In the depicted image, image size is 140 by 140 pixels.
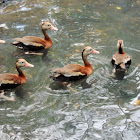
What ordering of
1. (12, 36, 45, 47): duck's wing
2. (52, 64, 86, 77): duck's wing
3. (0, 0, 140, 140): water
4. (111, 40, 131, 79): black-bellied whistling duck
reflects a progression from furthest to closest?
(12, 36, 45, 47): duck's wing < (111, 40, 131, 79): black-bellied whistling duck < (52, 64, 86, 77): duck's wing < (0, 0, 140, 140): water

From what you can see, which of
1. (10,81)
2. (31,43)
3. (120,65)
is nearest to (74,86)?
(120,65)

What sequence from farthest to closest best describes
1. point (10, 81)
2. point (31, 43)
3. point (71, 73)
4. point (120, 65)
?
point (31, 43) < point (120, 65) < point (71, 73) < point (10, 81)

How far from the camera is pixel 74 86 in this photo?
5.76 meters

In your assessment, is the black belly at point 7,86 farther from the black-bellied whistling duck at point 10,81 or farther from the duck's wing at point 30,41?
the duck's wing at point 30,41

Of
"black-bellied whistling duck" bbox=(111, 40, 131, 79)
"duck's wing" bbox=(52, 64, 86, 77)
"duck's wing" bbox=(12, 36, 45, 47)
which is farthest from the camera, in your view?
"duck's wing" bbox=(12, 36, 45, 47)

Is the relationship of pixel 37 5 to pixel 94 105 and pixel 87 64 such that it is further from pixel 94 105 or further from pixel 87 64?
pixel 94 105

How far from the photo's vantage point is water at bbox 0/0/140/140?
446cm

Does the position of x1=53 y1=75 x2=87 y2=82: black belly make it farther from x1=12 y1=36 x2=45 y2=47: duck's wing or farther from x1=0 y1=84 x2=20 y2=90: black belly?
x1=12 y1=36 x2=45 y2=47: duck's wing

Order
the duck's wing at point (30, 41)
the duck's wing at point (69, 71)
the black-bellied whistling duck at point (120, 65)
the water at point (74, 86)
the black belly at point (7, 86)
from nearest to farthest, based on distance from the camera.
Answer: the water at point (74, 86) → the black belly at point (7, 86) → the duck's wing at point (69, 71) → the black-bellied whistling duck at point (120, 65) → the duck's wing at point (30, 41)

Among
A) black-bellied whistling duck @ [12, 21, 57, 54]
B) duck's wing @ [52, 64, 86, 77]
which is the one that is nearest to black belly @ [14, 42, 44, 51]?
black-bellied whistling duck @ [12, 21, 57, 54]

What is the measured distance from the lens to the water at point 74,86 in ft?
14.6

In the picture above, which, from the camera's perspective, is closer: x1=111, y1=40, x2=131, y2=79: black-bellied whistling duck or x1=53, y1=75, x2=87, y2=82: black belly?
x1=53, y1=75, x2=87, y2=82: black belly

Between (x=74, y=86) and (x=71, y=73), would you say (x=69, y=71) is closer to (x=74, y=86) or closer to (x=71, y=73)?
(x=71, y=73)

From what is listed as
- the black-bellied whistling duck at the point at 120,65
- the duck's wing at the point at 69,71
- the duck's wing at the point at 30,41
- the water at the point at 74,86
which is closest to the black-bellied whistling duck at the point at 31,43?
the duck's wing at the point at 30,41
